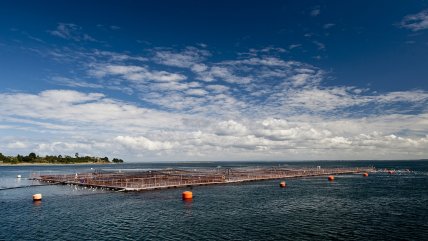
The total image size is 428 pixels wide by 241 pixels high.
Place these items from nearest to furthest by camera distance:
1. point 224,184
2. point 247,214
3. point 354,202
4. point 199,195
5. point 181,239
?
1. point 181,239
2. point 247,214
3. point 354,202
4. point 199,195
5. point 224,184

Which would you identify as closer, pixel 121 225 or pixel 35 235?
pixel 35 235

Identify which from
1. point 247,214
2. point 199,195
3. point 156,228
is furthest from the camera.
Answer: point 199,195

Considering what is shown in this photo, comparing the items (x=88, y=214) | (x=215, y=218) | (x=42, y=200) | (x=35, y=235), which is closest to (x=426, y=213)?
(x=215, y=218)

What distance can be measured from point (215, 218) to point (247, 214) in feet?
26.0

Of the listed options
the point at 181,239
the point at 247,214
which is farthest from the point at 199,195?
the point at 181,239

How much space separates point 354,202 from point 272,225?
37.9 metres

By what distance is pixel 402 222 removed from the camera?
212ft

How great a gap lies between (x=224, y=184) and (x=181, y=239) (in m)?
86.7

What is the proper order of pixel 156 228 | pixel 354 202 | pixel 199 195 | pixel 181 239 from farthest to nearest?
pixel 199 195, pixel 354 202, pixel 156 228, pixel 181 239

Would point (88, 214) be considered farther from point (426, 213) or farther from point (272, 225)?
point (426, 213)

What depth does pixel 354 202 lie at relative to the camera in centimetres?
8962

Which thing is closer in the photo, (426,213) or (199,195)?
(426,213)

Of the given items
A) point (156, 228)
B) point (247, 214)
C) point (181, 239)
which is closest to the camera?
point (181, 239)

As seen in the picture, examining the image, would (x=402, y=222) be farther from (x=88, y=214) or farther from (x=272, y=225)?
(x=88, y=214)
